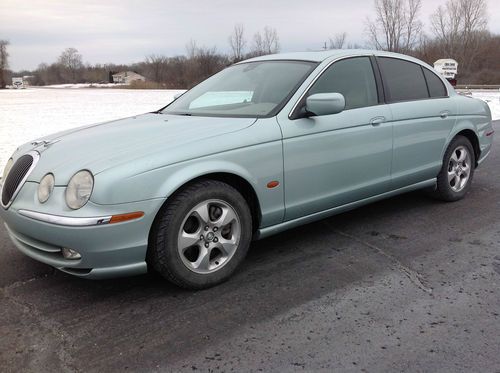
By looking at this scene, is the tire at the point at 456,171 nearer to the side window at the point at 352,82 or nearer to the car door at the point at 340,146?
the car door at the point at 340,146

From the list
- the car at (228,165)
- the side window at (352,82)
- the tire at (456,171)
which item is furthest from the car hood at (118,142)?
the tire at (456,171)

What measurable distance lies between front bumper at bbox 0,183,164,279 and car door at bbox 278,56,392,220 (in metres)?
1.13

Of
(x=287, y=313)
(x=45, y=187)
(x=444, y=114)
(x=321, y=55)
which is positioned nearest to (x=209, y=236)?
(x=287, y=313)

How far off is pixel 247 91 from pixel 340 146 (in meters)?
0.92

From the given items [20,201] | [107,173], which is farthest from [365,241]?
[20,201]

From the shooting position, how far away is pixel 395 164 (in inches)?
165

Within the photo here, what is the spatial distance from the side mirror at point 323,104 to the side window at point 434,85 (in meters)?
1.76

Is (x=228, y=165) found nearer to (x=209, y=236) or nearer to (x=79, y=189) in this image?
(x=209, y=236)

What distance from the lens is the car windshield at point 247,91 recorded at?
364 centimetres

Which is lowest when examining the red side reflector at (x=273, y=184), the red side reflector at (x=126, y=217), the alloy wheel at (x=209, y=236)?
the alloy wheel at (x=209, y=236)

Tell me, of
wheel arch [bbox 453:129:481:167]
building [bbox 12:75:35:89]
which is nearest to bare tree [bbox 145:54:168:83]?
building [bbox 12:75:35:89]

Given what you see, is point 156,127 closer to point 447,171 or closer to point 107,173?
point 107,173

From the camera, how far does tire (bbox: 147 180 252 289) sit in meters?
2.87

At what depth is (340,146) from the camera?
370cm
